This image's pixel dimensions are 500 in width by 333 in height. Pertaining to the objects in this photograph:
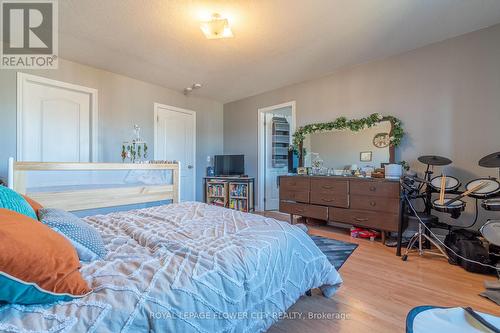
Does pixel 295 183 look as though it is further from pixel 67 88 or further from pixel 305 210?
pixel 67 88

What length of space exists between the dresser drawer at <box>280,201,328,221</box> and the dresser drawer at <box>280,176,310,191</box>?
243 millimetres

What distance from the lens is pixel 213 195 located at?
15.7ft

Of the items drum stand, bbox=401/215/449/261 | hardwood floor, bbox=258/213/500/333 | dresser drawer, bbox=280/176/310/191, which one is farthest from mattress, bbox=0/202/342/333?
dresser drawer, bbox=280/176/310/191

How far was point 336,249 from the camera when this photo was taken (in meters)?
2.67

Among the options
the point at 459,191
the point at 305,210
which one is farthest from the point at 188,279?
the point at 459,191

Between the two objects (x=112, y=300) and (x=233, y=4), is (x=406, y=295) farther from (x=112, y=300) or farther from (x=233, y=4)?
(x=233, y=4)

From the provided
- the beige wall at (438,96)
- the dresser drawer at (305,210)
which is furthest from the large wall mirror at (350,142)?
the dresser drawer at (305,210)

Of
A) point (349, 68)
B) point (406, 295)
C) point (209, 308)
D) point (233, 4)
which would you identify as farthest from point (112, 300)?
point (349, 68)

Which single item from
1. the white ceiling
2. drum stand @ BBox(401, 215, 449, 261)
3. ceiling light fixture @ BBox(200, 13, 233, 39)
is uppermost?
the white ceiling

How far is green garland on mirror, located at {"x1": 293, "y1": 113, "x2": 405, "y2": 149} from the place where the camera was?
3.00 meters

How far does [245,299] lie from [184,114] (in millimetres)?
4161

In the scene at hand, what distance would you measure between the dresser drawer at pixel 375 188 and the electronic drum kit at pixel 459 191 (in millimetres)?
136

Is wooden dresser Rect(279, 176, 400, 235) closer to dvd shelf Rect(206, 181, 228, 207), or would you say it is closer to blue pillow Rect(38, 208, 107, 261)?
dvd shelf Rect(206, 181, 228, 207)

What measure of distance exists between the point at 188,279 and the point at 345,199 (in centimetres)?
265
